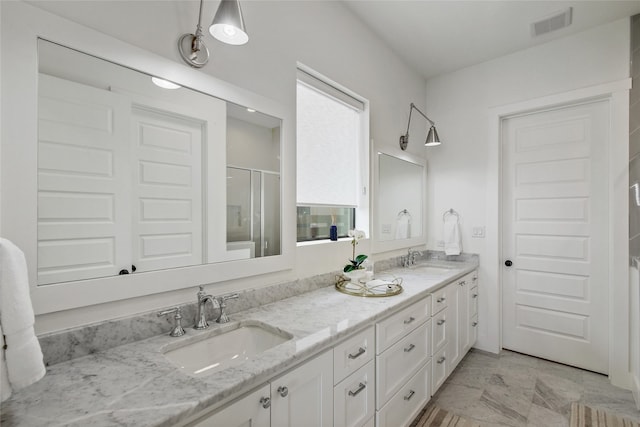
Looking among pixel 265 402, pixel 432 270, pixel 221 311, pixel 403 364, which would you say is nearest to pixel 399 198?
pixel 432 270

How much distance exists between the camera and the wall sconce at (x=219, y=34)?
1127 mm

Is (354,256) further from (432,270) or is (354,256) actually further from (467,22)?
(467,22)

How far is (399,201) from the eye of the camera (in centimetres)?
285

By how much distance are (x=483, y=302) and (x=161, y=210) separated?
2.98 metres

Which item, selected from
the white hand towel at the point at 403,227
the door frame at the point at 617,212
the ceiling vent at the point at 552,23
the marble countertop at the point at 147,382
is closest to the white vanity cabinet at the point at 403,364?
the marble countertop at the point at 147,382

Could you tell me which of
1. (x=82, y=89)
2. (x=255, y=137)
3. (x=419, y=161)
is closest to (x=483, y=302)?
(x=419, y=161)

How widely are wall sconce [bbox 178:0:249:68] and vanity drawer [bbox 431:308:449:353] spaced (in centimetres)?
197

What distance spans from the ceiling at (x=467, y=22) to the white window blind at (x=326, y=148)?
735mm

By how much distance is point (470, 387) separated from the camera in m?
2.34

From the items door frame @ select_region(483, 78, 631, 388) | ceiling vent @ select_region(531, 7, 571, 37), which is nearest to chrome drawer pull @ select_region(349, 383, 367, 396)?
door frame @ select_region(483, 78, 631, 388)

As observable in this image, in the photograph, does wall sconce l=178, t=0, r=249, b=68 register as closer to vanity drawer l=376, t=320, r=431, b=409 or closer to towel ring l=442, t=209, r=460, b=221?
vanity drawer l=376, t=320, r=431, b=409

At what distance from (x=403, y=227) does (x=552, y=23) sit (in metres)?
1.98

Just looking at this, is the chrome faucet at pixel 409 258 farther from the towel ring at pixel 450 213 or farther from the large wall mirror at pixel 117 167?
the large wall mirror at pixel 117 167

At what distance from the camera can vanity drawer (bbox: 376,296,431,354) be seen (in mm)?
1530
